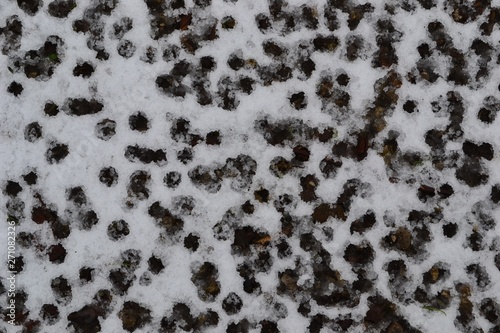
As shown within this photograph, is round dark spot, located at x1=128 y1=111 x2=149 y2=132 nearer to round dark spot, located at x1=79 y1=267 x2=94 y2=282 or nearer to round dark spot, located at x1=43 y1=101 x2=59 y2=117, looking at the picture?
round dark spot, located at x1=43 y1=101 x2=59 y2=117

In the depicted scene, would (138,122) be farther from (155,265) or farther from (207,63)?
(155,265)

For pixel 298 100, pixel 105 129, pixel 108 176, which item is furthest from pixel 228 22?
pixel 108 176

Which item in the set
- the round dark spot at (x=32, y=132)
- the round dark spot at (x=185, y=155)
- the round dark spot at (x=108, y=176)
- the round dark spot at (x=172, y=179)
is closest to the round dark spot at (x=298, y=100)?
the round dark spot at (x=185, y=155)

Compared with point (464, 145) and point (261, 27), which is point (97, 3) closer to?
point (261, 27)

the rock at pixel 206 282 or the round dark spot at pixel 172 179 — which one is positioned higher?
the round dark spot at pixel 172 179

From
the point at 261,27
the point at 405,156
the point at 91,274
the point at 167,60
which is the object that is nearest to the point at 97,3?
the point at 167,60

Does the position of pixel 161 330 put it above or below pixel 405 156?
below

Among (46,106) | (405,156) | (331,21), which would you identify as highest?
(331,21)

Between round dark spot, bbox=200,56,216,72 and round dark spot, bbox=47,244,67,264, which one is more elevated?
round dark spot, bbox=200,56,216,72

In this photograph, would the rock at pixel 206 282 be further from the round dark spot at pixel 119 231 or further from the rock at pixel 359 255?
the rock at pixel 359 255

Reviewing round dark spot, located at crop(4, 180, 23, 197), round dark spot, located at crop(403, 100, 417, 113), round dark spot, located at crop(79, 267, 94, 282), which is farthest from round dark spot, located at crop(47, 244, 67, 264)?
round dark spot, located at crop(403, 100, 417, 113)
